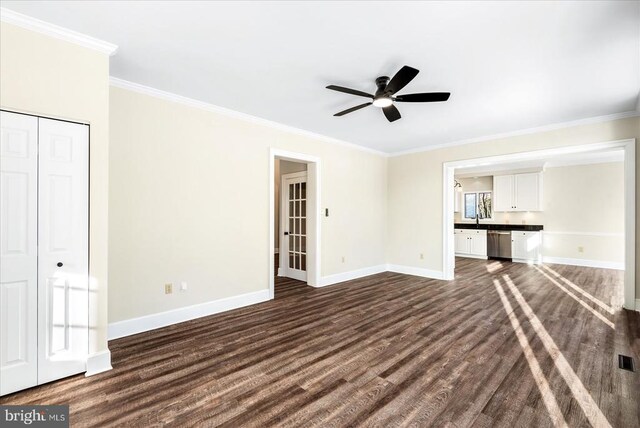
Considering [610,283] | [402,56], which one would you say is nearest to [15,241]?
[402,56]

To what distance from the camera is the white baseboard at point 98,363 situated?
2.38 meters

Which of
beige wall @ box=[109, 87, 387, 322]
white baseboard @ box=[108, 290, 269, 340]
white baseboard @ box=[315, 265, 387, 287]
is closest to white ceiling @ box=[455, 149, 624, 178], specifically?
white baseboard @ box=[315, 265, 387, 287]

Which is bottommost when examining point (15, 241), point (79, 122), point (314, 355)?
point (314, 355)

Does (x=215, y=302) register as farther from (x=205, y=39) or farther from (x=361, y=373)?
(x=205, y=39)

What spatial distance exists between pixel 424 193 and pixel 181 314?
4931 mm

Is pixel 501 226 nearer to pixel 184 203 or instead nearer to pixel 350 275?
pixel 350 275

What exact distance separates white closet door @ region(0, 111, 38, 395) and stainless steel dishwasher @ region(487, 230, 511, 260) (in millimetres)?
9467

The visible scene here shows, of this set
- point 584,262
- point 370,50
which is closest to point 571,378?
point 370,50

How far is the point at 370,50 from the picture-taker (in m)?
2.58

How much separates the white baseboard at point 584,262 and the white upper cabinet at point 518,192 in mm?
1395

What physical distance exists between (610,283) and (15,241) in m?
8.52

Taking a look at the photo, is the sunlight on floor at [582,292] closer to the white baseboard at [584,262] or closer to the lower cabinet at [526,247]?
the lower cabinet at [526,247]

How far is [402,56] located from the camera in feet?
8.73

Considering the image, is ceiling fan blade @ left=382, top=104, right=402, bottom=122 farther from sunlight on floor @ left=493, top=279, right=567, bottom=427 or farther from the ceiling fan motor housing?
sunlight on floor @ left=493, top=279, right=567, bottom=427
